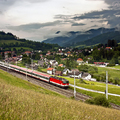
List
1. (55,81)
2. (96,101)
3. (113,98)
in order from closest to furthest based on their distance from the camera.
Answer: (96,101), (113,98), (55,81)

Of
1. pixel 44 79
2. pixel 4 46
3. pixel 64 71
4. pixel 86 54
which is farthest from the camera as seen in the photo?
pixel 4 46

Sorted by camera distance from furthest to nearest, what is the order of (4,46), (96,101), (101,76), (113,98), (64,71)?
(4,46)
(64,71)
(101,76)
(113,98)
(96,101)

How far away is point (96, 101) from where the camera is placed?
59.0ft

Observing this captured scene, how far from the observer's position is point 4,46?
596 feet

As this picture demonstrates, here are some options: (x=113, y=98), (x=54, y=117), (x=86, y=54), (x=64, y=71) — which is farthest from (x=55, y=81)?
(x=86, y=54)

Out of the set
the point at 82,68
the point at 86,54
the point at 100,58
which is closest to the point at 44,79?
the point at 82,68

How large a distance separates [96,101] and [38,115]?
594 inches

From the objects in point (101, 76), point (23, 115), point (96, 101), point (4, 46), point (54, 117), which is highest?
point (4, 46)

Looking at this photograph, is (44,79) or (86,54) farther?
(86,54)

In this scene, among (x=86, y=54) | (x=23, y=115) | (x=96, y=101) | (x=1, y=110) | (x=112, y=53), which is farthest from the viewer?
(x=86, y=54)

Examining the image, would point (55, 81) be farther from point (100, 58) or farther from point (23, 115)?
point (100, 58)

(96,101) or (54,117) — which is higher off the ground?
(54,117)

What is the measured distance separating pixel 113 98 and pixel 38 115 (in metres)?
30.1

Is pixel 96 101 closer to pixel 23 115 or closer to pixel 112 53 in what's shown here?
pixel 23 115
